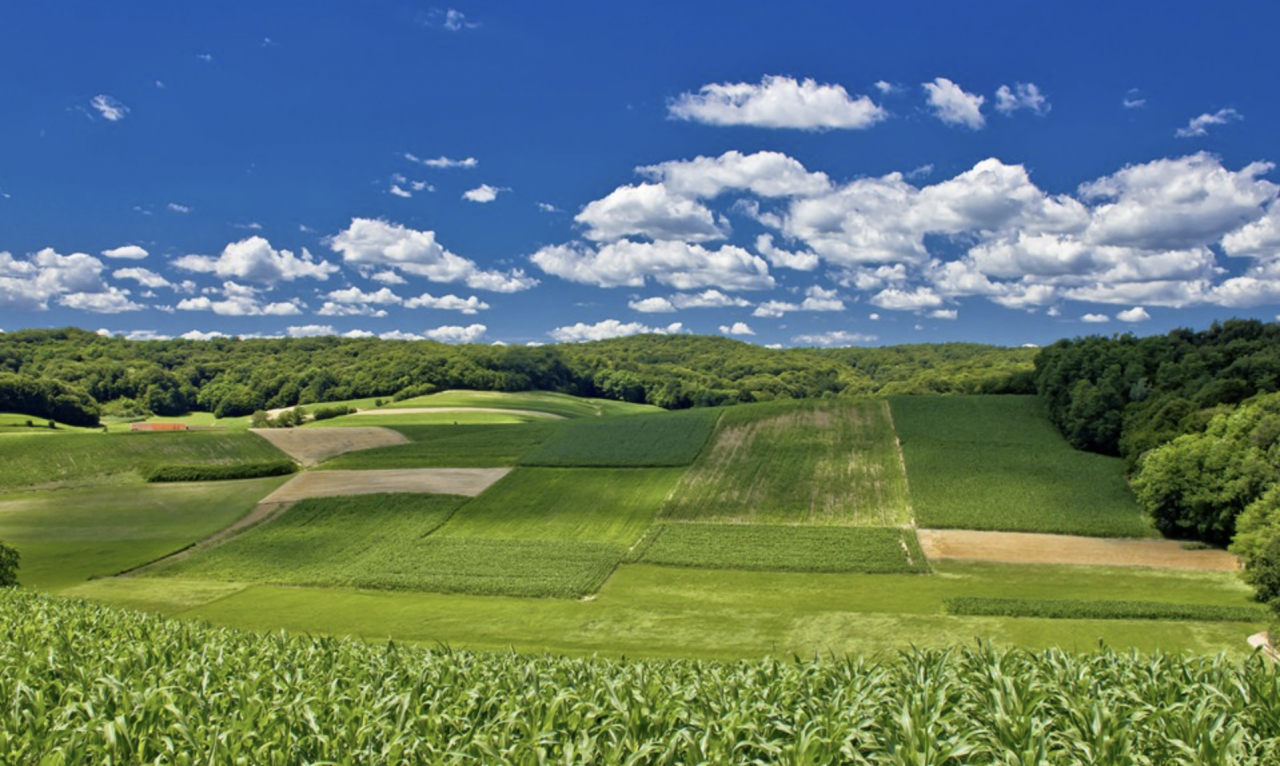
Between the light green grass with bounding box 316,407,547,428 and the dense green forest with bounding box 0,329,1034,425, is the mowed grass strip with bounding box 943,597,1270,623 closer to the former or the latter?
the light green grass with bounding box 316,407,547,428

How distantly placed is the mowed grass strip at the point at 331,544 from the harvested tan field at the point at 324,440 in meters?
18.7

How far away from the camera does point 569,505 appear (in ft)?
208

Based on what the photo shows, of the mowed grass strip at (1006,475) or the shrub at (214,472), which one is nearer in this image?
the mowed grass strip at (1006,475)

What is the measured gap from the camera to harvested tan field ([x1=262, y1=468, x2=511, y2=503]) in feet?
218

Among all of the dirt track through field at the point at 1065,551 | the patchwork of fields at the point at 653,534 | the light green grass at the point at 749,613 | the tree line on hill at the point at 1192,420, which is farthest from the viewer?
the tree line on hill at the point at 1192,420

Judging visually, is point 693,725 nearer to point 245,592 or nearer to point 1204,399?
point 245,592

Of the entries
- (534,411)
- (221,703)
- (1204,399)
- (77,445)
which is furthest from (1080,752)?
(534,411)

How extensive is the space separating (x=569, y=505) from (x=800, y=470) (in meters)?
20.7

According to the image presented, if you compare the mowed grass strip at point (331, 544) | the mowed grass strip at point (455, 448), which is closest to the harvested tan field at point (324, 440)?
the mowed grass strip at point (455, 448)

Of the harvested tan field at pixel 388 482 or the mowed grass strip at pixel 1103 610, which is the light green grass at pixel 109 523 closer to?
the harvested tan field at pixel 388 482

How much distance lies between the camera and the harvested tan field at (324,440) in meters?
81.3

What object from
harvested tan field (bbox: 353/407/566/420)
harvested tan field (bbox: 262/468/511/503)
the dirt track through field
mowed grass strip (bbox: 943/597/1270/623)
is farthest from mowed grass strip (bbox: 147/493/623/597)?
harvested tan field (bbox: 353/407/566/420)

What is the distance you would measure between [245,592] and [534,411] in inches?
3047

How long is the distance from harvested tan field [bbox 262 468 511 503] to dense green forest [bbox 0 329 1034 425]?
65.9 metres
